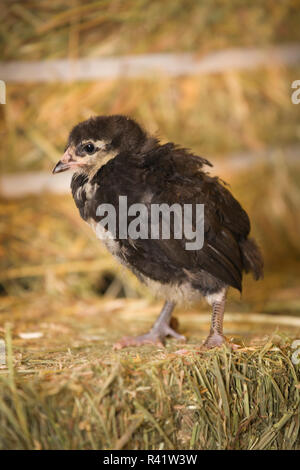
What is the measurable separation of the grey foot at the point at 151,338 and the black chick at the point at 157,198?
0.20 meters

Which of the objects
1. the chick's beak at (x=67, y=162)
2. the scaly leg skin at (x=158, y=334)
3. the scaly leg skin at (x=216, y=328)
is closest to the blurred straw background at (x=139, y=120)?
the scaly leg skin at (x=158, y=334)

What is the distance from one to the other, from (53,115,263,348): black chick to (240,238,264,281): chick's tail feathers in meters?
0.08

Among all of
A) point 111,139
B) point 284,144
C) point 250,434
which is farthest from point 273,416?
point 284,144

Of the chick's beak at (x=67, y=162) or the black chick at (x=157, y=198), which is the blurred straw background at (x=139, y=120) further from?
the chick's beak at (x=67, y=162)

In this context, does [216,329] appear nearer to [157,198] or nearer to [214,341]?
[214,341]

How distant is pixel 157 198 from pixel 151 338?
56 cm

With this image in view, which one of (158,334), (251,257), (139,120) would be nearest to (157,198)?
(251,257)

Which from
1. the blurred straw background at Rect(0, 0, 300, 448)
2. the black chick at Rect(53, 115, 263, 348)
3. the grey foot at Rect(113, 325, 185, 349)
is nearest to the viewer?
the black chick at Rect(53, 115, 263, 348)

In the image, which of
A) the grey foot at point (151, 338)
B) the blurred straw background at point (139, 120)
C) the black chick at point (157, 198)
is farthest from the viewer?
the blurred straw background at point (139, 120)

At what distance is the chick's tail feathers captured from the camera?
2.01 metres

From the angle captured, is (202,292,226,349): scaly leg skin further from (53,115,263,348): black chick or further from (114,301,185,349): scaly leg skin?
(114,301,185,349): scaly leg skin

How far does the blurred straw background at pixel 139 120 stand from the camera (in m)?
2.96

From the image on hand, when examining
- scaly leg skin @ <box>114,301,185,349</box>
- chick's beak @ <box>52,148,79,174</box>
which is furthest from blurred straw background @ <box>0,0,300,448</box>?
chick's beak @ <box>52,148,79,174</box>

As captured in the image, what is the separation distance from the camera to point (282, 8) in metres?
3.34
